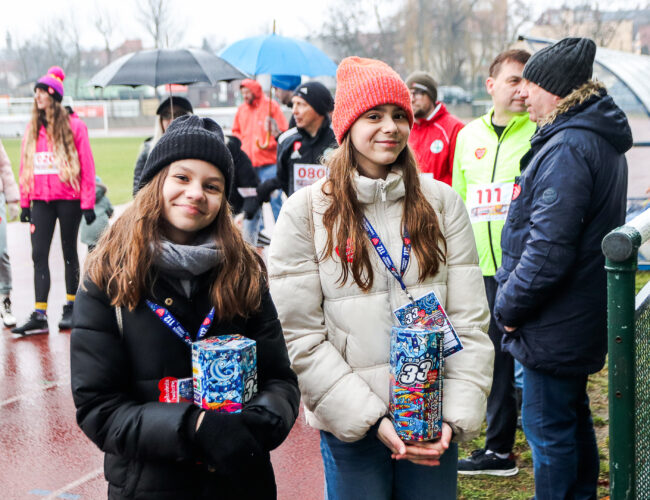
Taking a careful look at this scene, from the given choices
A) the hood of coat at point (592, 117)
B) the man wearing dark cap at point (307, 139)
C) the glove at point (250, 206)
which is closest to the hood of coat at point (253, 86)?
the glove at point (250, 206)

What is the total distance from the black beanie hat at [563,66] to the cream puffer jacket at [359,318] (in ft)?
3.46

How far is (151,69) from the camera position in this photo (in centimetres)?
683

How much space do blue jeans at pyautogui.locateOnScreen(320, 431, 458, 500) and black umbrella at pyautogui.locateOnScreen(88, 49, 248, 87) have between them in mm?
4663

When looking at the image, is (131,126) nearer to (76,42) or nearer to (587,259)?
(76,42)

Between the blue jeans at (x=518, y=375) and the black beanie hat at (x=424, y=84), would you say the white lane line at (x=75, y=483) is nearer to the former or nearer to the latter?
the blue jeans at (x=518, y=375)

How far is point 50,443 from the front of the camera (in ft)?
15.3

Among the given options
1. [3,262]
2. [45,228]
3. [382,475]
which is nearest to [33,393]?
[45,228]

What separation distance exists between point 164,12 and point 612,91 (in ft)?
228

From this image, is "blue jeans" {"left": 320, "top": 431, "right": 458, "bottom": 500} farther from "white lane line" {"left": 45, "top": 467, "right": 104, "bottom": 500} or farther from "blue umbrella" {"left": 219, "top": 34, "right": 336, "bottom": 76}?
"blue umbrella" {"left": 219, "top": 34, "right": 336, "bottom": 76}

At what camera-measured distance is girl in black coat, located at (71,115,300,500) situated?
2.04 metres

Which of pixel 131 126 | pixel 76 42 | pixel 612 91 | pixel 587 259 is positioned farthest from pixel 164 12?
pixel 587 259

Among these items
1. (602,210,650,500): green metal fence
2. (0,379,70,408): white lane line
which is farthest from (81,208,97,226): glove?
(602,210,650,500): green metal fence

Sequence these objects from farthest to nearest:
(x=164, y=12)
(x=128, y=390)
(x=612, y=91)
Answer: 1. (x=164, y=12)
2. (x=612, y=91)
3. (x=128, y=390)

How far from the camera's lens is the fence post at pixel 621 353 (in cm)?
245
